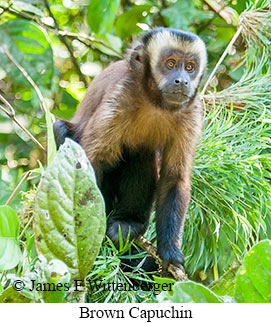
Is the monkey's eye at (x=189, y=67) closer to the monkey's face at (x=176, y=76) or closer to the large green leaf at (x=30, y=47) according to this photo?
the monkey's face at (x=176, y=76)

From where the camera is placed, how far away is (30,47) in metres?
4.53

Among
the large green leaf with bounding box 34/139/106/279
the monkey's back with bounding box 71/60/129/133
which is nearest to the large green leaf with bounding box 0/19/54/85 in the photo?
the monkey's back with bounding box 71/60/129/133

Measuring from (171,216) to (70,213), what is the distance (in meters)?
1.95

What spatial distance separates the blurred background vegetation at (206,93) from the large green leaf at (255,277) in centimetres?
143

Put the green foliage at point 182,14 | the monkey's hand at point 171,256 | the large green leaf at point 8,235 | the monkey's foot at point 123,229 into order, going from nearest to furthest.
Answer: the large green leaf at point 8,235, the monkey's hand at point 171,256, the monkey's foot at point 123,229, the green foliage at point 182,14

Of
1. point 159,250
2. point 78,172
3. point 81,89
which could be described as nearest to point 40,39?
point 81,89

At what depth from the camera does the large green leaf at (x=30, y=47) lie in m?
4.49

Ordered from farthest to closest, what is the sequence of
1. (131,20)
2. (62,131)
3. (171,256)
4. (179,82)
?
(131,20) < (62,131) < (179,82) < (171,256)

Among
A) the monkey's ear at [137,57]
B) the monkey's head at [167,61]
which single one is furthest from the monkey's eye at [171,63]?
the monkey's ear at [137,57]

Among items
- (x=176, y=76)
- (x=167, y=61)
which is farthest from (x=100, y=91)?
(x=176, y=76)

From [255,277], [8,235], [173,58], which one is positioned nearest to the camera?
[255,277]

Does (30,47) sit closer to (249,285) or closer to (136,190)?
(136,190)

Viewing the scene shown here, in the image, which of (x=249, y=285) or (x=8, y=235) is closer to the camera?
(x=249, y=285)

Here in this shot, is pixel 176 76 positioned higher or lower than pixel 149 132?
higher
